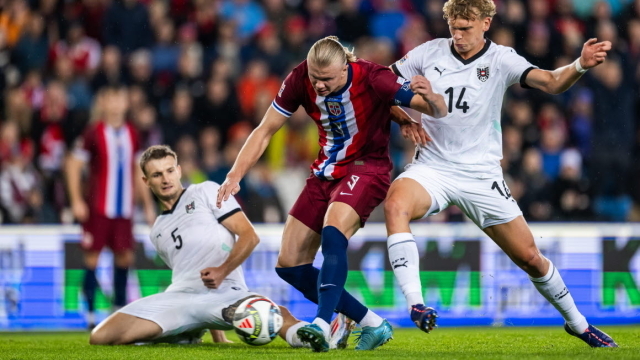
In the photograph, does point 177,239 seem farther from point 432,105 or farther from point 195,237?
point 432,105

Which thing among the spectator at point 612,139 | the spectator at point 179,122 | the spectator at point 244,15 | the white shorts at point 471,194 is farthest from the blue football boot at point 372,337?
the spectator at point 244,15

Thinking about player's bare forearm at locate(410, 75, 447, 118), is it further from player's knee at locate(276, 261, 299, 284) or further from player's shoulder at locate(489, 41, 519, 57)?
player's knee at locate(276, 261, 299, 284)

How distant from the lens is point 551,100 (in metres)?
12.0

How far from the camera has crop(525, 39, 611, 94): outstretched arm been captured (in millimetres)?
5355

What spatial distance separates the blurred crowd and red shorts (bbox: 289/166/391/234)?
392 centimetres

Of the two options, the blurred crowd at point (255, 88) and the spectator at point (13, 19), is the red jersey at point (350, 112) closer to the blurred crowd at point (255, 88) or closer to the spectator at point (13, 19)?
the blurred crowd at point (255, 88)

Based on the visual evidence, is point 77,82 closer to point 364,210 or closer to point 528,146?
point 528,146

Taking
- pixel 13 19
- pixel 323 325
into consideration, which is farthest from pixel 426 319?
pixel 13 19

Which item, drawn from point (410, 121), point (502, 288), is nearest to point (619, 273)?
point (502, 288)

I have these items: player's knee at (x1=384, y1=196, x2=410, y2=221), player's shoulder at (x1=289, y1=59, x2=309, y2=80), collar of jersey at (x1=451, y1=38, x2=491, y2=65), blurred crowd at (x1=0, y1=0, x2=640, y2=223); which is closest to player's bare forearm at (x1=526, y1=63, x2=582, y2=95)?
collar of jersey at (x1=451, y1=38, x2=491, y2=65)

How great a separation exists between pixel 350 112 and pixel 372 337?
4.61 feet

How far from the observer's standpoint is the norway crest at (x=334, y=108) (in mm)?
5934

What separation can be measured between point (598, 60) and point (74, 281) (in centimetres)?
573

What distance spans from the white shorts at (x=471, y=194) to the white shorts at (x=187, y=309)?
1.59 meters
